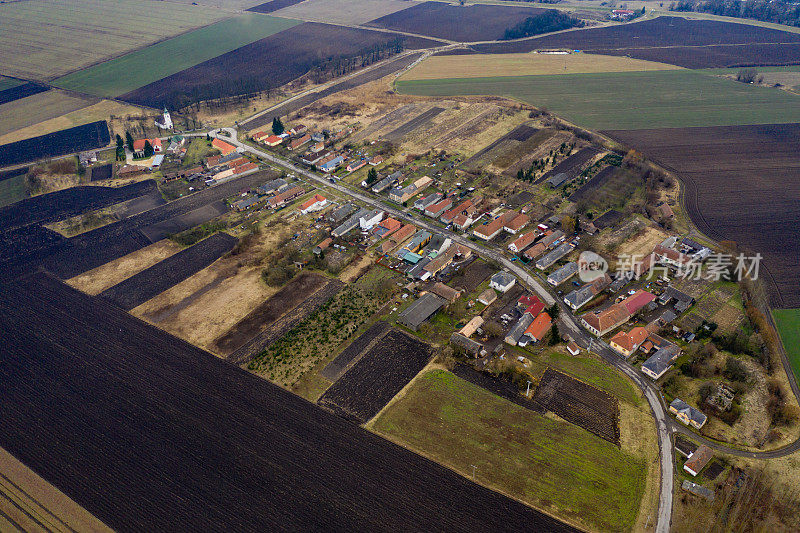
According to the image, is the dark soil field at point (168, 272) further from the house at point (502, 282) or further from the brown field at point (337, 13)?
the brown field at point (337, 13)

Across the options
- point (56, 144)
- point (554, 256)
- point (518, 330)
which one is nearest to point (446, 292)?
point (518, 330)

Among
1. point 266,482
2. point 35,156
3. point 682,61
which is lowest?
point 266,482

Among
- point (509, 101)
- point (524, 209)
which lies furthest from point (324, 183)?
point (509, 101)

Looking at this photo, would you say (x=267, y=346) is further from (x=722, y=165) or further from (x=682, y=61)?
(x=682, y=61)

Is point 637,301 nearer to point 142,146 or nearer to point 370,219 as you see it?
point 370,219

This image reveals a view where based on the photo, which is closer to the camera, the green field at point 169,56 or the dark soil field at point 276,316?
the dark soil field at point 276,316

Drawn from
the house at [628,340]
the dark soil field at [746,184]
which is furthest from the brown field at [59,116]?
the dark soil field at [746,184]
